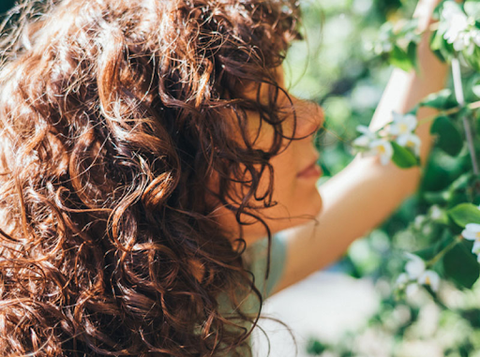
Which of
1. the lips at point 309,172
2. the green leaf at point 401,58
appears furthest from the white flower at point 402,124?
the lips at point 309,172

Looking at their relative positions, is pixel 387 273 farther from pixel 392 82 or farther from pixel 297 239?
pixel 392 82

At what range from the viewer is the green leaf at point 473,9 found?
865mm

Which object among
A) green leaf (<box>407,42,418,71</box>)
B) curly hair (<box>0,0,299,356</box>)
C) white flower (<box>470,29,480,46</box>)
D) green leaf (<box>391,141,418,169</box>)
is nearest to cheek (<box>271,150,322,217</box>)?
curly hair (<box>0,0,299,356</box>)

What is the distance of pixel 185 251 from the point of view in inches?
37.8

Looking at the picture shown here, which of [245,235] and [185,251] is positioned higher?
[185,251]

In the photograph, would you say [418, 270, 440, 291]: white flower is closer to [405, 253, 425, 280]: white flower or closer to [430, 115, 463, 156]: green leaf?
[405, 253, 425, 280]: white flower

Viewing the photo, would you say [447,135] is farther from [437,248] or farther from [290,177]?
[290,177]

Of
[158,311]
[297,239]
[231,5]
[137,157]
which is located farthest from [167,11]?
[297,239]

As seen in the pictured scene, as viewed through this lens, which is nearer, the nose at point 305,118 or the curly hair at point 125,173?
the curly hair at point 125,173

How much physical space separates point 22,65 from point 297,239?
3.09 feet

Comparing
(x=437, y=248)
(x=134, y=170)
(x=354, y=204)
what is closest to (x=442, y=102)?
(x=437, y=248)

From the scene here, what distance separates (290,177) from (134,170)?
415 millimetres

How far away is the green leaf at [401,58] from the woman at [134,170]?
28 cm

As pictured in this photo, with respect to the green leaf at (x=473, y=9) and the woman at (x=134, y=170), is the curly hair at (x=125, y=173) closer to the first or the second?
the woman at (x=134, y=170)
